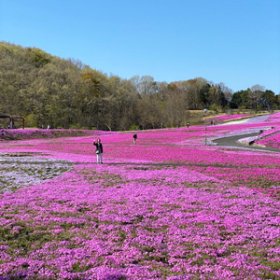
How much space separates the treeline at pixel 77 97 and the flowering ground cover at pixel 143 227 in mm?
82639

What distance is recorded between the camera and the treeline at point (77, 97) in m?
105

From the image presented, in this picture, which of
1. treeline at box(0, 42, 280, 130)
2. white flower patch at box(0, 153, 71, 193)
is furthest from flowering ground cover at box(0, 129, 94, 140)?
white flower patch at box(0, 153, 71, 193)

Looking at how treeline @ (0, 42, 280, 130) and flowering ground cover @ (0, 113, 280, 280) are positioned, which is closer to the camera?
flowering ground cover @ (0, 113, 280, 280)

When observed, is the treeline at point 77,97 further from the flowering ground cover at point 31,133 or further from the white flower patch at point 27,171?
the white flower patch at point 27,171

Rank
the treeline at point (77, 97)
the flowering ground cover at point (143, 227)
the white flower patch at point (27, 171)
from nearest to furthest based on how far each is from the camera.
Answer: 1. the flowering ground cover at point (143, 227)
2. the white flower patch at point (27, 171)
3. the treeline at point (77, 97)

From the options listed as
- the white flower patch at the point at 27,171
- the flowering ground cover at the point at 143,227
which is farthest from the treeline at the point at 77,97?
the flowering ground cover at the point at 143,227

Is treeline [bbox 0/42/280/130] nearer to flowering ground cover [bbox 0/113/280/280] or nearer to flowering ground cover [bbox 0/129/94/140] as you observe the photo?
flowering ground cover [bbox 0/129/94/140]

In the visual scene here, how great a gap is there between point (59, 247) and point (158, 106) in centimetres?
11462

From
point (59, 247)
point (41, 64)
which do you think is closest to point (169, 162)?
point (59, 247)

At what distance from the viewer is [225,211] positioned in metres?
15.2

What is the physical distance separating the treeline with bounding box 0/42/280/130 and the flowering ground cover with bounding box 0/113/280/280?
82639mm

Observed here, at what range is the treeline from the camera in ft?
345

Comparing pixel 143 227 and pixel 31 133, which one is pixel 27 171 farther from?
pixel 31 133

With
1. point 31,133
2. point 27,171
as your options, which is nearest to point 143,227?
point 27,171
